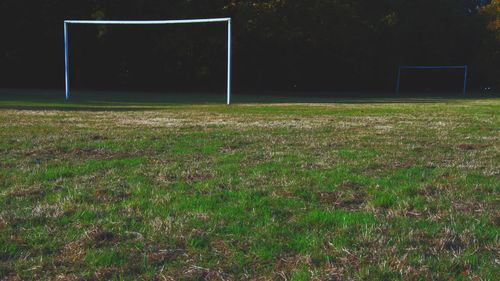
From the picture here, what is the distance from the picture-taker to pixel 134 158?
8.27 meters

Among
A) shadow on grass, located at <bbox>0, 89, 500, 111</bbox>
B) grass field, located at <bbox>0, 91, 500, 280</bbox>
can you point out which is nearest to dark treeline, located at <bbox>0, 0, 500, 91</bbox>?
shadow on grass, located at <bbox>0, 89, 500, 111</bbox>

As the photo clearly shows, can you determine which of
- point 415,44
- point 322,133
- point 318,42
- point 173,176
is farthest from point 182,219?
point 415,44

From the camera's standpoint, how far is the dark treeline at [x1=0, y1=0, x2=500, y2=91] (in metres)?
47.4

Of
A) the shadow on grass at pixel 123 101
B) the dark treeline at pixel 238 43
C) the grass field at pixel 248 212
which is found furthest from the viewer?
the dark treeline at pixel 238 43

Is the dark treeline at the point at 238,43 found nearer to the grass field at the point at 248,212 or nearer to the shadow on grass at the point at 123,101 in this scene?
the shadow on grass at the point at 123,101

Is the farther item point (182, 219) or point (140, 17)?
point (140, 17)

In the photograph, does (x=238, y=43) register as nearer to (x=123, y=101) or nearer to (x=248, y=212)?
(x=123, y=101)

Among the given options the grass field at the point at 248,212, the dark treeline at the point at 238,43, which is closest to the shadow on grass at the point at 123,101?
the dark treeline at the point at 238,43

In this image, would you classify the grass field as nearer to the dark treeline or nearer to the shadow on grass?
the shadow on grass

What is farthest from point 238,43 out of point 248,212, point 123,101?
point 248,212

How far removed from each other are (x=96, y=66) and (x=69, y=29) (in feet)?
13.7

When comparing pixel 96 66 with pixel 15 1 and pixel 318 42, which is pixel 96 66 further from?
pixel 318 42

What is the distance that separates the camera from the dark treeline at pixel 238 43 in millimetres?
47406

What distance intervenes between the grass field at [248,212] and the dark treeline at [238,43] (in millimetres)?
40372
